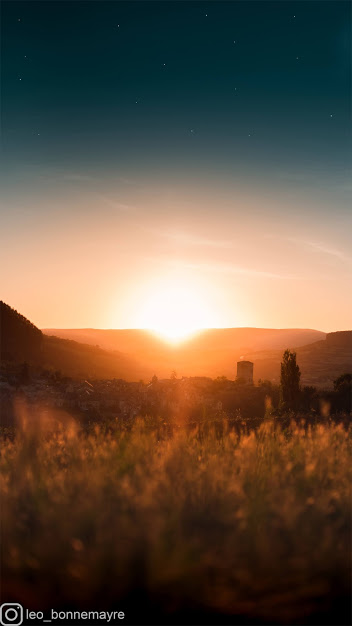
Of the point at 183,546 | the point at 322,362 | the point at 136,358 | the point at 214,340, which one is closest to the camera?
the point at 183,546

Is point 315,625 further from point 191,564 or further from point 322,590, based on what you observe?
point 191,564

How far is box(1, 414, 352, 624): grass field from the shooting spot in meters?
3.52

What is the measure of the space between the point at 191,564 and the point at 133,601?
519 mm

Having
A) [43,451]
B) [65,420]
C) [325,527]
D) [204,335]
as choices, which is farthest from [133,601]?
[204,335]

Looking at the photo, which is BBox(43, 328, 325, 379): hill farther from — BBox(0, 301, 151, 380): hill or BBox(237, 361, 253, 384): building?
BBox(237, 361, 253, 384): building

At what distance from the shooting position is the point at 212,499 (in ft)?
13.9

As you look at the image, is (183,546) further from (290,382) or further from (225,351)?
(225,351)

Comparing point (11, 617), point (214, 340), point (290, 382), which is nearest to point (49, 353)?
point (290, 382)

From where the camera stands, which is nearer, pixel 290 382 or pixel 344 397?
pixel 344 397

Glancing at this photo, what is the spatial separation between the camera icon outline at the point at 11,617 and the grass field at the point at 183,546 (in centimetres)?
6

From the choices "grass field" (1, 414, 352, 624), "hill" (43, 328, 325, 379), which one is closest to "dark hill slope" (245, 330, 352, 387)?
"hill" (43, 328, 325, 379)

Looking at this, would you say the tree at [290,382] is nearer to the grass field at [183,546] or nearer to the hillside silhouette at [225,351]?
the grass field at [183,546]

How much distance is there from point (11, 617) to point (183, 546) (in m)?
1.36

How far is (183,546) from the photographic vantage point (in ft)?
11.7
